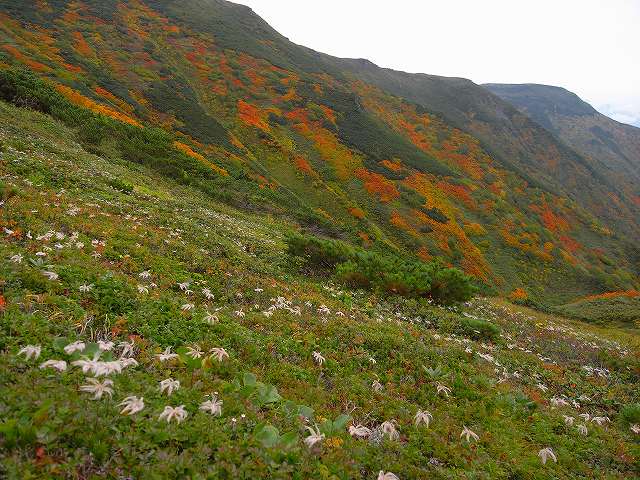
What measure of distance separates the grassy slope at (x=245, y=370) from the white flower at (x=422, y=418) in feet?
0.45

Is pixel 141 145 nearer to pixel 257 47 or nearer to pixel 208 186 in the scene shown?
pixel 208 186

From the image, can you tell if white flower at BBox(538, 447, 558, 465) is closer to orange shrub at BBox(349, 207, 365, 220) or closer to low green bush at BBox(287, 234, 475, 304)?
low green bush at BBox(287, 234, 475, 304)

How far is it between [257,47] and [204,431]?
98.6 m

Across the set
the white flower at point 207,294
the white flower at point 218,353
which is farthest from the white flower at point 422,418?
the white flower at point 207,294

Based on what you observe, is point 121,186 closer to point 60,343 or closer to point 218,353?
point 218,353

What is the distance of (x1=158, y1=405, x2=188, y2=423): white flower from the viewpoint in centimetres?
517

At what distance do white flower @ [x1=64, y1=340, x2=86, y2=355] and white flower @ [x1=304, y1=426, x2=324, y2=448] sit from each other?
127 inches

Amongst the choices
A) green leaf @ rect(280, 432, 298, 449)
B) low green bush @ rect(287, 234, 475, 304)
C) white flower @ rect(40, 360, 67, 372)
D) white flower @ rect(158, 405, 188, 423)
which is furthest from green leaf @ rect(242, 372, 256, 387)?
low green bush @ rect(287, 234, 475, 304)

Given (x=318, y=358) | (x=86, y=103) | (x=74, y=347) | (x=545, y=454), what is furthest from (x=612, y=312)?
(x=86, y=103)

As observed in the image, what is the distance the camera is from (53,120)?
30719mm

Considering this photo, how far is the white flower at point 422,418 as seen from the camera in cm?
727

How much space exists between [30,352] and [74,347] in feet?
1.69

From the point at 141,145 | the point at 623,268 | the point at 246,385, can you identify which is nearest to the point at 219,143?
the point at 141,145

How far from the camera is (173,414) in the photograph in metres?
5.25
